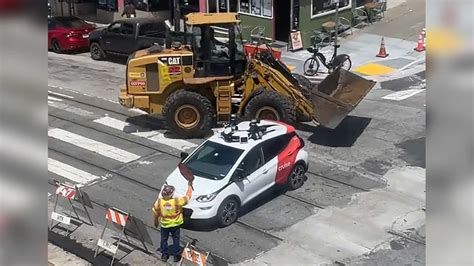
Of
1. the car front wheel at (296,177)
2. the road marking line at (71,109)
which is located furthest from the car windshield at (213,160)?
the road marking line at (71,109)

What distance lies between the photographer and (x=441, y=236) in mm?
2223

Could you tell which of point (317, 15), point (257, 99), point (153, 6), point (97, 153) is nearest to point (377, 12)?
point (317, 15)

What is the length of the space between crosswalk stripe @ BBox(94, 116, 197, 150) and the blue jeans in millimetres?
5450

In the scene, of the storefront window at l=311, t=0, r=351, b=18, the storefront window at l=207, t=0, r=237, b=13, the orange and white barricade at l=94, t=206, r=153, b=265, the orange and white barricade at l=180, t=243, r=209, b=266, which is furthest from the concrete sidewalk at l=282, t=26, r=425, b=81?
the orange and white barricade at l=180, t=243, r=209, b=266

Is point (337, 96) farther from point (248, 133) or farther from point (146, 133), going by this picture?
point (146, 133)

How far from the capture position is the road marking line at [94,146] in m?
16.0

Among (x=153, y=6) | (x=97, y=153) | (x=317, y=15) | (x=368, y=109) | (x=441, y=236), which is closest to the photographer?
(x=441, y=236)

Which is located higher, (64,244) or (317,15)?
(317,15)

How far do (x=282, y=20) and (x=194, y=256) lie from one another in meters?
18.1

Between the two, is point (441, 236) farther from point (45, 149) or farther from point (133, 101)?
point (133, 101)

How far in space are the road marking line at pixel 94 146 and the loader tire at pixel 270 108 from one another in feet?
9.12

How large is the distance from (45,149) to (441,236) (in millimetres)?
1206

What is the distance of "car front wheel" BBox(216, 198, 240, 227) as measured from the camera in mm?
12180

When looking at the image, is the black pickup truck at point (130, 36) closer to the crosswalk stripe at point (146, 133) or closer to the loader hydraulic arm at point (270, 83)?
the crosswalk stripe at point (146, 133)
